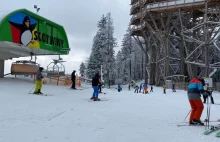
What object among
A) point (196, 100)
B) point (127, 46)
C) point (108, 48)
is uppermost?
point (127, 46)

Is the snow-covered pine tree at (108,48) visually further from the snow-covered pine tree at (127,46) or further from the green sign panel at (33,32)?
the green sign panel at (33,32)

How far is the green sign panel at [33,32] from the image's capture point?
21.3 m

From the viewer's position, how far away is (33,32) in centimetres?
2397

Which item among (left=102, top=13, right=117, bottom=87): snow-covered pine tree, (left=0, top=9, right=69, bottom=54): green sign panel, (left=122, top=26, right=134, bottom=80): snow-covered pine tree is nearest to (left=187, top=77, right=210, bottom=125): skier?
(left=0, top=9, right=69, bottom=54): green sign panel

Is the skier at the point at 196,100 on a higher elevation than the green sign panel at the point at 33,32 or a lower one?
lower

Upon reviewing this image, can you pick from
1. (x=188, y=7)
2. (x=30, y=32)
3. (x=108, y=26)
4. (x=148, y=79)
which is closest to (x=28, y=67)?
(x=30, y=32)

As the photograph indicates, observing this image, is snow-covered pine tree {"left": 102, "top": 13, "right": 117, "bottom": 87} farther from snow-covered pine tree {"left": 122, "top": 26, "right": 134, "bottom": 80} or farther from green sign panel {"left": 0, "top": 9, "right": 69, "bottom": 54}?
green sign panel {"left": 0, "top": 9, "right": 69, "bottom": 54}

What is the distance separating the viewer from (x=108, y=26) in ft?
219

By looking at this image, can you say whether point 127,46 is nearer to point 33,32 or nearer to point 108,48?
point 108,48

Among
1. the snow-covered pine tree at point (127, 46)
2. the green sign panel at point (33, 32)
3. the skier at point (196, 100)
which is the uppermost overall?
the snow-covered pine tree at point (127, 46)

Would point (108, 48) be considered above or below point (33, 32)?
above

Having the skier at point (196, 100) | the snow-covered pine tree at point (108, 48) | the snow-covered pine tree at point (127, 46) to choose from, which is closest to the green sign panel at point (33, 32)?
the skier at point (196, 100)

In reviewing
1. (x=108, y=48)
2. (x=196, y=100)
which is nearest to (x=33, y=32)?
(x=196, y=100)

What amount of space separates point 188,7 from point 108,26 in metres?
27.8
